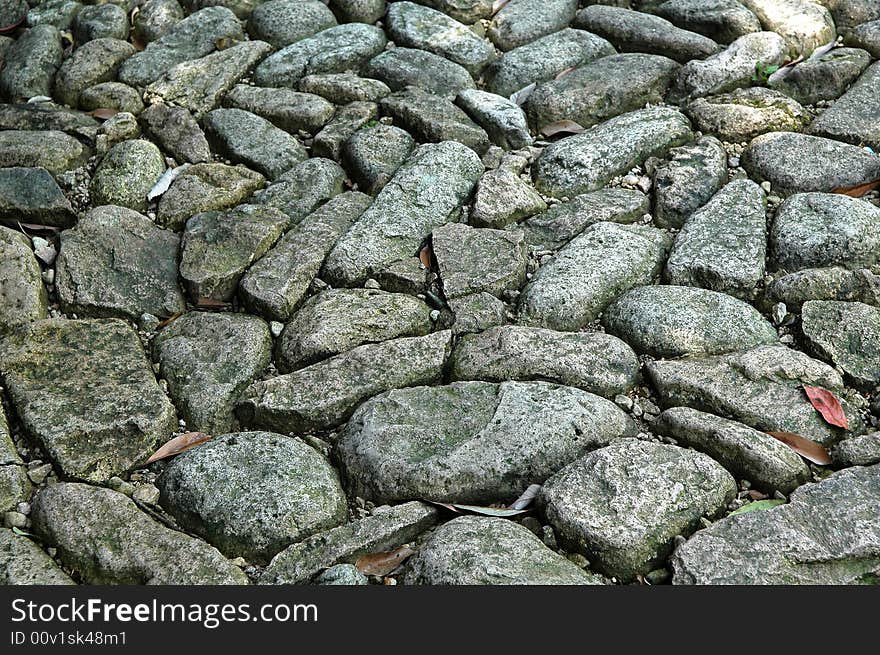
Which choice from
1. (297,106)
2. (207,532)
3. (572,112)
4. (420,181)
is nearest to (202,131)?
(297,106)

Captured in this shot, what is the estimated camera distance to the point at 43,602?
1.90 m

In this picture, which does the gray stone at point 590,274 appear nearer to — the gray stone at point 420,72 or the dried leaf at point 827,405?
the dried leaf at point 827,405

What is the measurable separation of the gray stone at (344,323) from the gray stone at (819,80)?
6.16ft

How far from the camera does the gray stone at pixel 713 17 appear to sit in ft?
12.5

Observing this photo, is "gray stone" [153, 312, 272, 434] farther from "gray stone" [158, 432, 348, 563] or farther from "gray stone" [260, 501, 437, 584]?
"gray stone" [260, 501, 437, 584]

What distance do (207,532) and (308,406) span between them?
0.43 metres

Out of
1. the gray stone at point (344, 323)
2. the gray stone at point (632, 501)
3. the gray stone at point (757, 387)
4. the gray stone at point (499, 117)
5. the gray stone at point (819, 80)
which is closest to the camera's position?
the gray stone at point (632, 501)

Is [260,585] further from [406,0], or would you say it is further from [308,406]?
[406,0]

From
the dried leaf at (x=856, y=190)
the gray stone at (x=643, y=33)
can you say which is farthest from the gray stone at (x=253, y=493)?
the gray stone at (x=643, y=33)

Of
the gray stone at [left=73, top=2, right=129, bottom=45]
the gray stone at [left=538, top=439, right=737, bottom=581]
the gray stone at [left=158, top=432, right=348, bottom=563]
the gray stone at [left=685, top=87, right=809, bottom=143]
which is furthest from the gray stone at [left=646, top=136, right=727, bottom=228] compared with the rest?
the gray stone at [left=73, top=2, right=129, bottom=45]

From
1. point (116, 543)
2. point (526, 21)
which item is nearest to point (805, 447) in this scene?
point (116, 543)

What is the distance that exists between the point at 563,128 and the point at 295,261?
1242 mm

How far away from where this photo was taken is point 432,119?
337 centimetres

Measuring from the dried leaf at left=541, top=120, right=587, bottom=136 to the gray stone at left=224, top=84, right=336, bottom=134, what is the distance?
841mm
